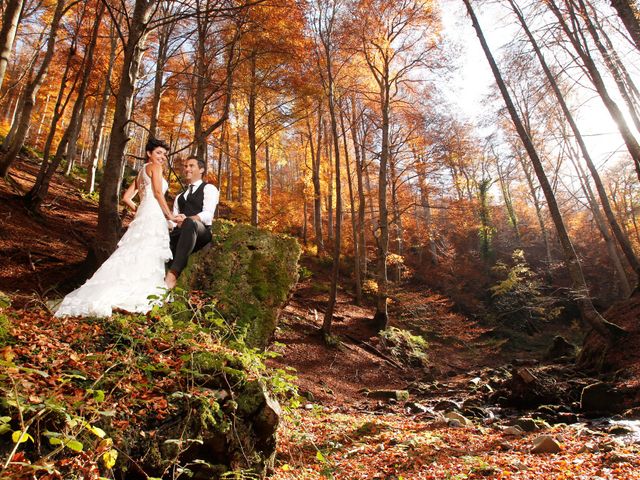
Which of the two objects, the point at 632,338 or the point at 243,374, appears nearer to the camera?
the point at 243,374

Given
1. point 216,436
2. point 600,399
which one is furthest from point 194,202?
point 600,399

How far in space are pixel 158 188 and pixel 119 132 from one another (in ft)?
5.30

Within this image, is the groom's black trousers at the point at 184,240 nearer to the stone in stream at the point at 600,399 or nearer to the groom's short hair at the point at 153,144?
the groom's short hair at the point at 153,144

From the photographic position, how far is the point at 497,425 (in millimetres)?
5738

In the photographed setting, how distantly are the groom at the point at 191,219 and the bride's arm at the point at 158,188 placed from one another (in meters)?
0.11

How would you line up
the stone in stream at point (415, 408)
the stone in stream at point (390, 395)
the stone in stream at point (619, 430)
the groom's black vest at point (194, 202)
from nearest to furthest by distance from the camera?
the groom's black vest at point (194, 202)
the stone in stream at point (619, 430)
the stone in stream at point (415, 408)
the stone in stream at point (390, 395)

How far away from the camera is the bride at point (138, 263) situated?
3053 mm

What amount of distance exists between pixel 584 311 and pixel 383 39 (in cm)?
1108

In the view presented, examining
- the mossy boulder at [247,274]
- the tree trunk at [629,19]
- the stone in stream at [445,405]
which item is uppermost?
the tree trunk at [629,19]

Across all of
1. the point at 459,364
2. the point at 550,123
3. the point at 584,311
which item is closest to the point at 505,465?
the point at 584,311

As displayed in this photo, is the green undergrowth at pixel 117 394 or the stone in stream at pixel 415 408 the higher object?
the green undergrowth at pixel 117 394

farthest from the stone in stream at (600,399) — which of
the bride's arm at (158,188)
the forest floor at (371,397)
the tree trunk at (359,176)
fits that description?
the tree trunk at (359,176)

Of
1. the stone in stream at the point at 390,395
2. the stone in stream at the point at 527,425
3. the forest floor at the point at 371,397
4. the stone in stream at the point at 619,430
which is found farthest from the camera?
the stone in stream at the point at 390,395

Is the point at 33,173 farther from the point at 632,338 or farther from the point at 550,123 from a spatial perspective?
the point at 550,123
